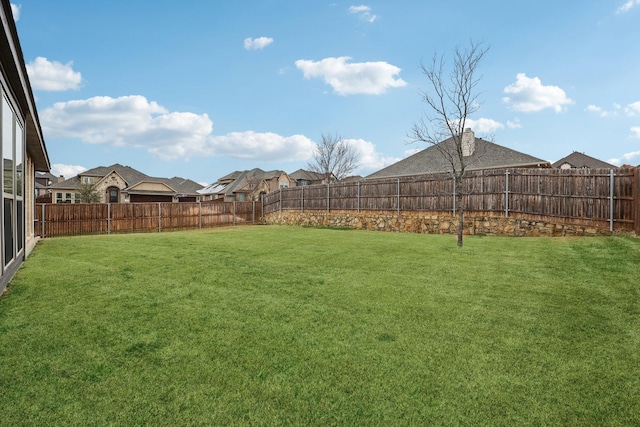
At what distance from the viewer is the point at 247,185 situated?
1870 inches

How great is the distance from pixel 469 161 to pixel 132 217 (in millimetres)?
20779

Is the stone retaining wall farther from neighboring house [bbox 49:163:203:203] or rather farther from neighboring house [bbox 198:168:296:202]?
neighboring house [bbox 49:163:203:203]

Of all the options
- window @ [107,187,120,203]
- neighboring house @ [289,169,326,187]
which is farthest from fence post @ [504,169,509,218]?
window @ [107,187,120,203]

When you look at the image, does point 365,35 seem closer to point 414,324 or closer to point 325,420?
point 414,324

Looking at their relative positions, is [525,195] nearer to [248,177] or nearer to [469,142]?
[469,142]

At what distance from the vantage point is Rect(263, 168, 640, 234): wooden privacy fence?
9.13 meters

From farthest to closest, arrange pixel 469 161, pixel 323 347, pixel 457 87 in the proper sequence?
1. pixel 469 161
2. pixel 457 87
3. pixel 323 347

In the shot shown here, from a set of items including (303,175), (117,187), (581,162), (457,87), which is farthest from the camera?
(303,175)

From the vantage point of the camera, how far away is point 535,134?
1537cm

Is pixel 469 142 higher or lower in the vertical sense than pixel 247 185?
higher

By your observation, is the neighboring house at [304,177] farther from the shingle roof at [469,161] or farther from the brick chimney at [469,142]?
the brick chimney at [469,142]

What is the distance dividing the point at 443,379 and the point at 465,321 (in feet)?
4.30

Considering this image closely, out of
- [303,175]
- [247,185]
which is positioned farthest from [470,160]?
[303,175]

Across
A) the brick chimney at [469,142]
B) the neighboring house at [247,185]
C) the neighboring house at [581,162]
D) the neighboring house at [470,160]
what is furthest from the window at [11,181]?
the neighboring house at [581,162]
